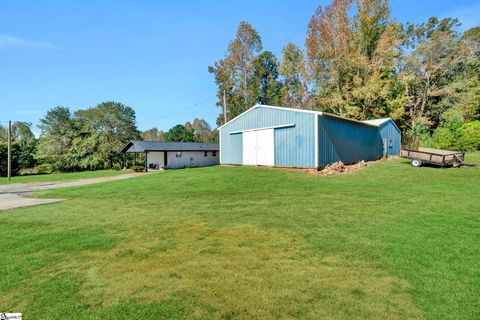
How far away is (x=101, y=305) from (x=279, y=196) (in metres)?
6.27

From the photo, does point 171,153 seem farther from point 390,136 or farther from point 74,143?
point 390,136

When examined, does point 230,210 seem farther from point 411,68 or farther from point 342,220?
point 411,68

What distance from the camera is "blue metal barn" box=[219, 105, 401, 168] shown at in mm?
14391

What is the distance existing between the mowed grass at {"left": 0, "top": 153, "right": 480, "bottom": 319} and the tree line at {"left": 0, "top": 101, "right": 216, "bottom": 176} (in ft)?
100.0

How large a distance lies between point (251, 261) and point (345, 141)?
588 inches

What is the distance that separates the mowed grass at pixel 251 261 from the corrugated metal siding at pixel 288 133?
7.58 metres

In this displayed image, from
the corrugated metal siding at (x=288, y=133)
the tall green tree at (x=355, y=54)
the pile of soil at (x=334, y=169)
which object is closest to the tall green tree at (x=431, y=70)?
the tall green tree at (x=355, y=54)

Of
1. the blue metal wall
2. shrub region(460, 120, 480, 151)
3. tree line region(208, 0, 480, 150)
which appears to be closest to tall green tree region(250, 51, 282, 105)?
tree line region(208, 0, 480, 150)

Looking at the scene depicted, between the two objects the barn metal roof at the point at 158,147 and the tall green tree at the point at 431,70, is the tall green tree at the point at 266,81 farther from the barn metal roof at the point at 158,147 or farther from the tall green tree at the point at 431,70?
the tall green tree at the point at 431,70

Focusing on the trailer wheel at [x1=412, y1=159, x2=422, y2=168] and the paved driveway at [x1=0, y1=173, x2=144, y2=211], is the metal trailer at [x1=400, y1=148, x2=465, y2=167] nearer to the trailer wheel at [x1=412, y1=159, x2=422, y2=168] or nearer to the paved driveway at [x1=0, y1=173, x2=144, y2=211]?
the trailer wheel at [x1=412, y1=159, x2=422, y2=168]

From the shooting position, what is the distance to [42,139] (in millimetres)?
36875

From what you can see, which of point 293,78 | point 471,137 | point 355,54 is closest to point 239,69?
point 293,78

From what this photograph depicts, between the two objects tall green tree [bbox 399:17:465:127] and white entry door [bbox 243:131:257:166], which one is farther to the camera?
tall green tree [bbox 399:17:465:127]

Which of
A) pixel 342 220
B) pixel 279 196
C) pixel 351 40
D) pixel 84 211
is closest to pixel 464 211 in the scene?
pixel 342 220
